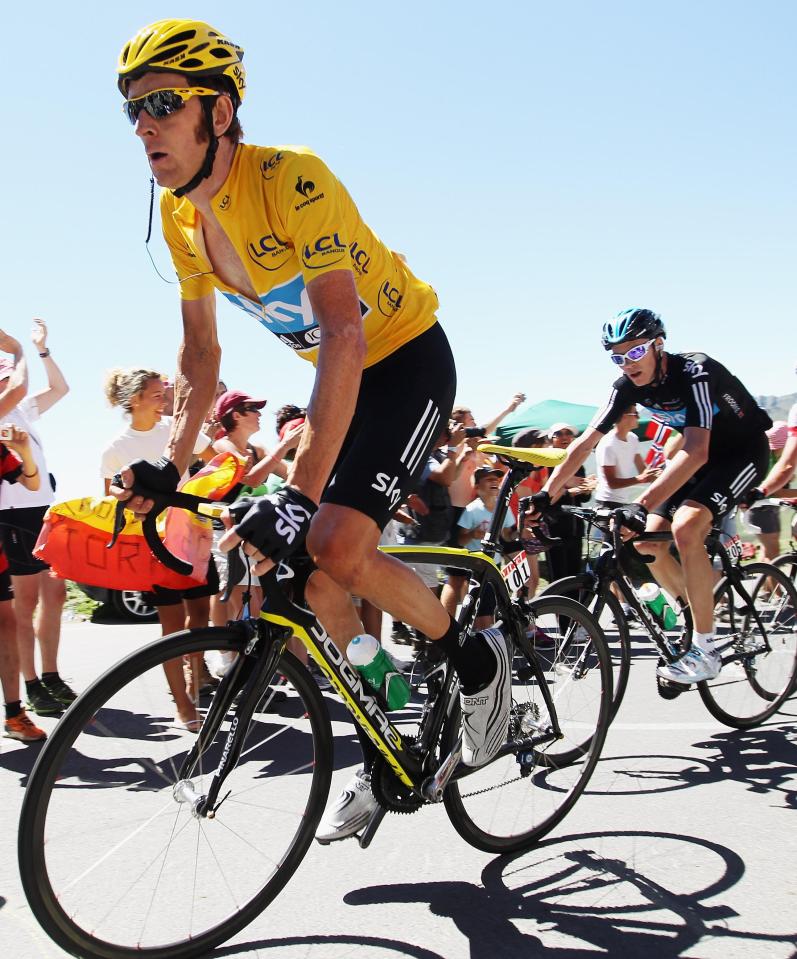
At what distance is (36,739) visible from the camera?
187 inches

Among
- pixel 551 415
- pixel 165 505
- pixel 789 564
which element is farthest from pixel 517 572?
pixel 551 415

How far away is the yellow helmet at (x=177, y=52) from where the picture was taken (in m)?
2.72

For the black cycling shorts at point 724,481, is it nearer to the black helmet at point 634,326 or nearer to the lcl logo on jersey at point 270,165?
the black helmet at point 634,326

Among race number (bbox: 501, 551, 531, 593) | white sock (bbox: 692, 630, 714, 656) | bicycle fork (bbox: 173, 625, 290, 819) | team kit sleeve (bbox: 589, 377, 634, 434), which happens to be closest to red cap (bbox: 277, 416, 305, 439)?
team kit sleeve (bbox: 589, 377, 634, 434)

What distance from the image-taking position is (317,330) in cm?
310

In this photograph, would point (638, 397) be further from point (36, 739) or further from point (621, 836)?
point (36, 739)

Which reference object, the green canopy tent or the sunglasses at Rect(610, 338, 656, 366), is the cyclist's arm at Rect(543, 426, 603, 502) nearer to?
the sunglasses at Rect(610, 338, 656, 366)

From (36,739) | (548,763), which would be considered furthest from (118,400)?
(548,763)

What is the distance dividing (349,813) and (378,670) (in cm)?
44

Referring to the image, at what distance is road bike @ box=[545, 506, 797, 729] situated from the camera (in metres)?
4.75

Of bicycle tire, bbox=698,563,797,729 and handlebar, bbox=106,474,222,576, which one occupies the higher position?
handlebar, bbox=106,474,222,576

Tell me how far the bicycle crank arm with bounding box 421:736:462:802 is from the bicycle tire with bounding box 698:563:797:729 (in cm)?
237

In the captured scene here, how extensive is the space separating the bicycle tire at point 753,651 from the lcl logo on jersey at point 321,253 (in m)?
3.41

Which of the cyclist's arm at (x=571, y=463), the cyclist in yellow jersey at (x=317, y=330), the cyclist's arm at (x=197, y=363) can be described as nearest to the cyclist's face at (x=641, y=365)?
the cyclist's arm at (x=571, y=463)
